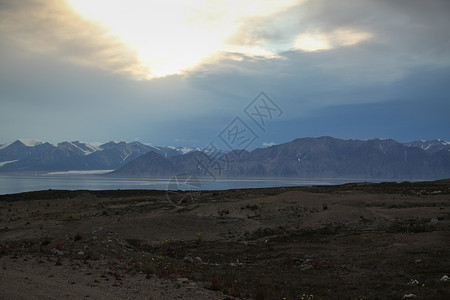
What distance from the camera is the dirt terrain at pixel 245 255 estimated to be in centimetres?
1355

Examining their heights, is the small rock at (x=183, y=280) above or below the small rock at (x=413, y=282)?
above

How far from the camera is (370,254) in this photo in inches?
805

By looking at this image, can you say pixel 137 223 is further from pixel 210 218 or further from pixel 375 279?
pixel 375 279

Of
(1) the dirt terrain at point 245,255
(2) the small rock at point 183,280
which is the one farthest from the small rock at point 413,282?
(2) the small rock at point 183,280

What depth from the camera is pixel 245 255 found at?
77.1 ft

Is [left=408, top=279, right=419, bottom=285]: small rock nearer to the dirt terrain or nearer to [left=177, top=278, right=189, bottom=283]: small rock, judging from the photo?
the dirt terrain

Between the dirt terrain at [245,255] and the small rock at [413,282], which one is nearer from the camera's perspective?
the dirt terrain at [245,255]

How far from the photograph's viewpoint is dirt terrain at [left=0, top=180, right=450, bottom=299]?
44.5ft

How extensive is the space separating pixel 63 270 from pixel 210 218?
2189 cm

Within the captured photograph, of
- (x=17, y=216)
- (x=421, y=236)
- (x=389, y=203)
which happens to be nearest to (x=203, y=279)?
(x=421, y=236)

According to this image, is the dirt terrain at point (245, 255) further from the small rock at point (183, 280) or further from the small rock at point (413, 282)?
the small rock at point (413, 282)

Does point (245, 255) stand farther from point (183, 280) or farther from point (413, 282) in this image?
point (413, 282)

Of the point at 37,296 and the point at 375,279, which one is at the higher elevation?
the point at 37,296

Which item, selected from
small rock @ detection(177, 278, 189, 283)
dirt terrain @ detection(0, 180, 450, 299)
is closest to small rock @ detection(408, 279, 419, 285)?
dirt terrain @ detection(0, 180, 450, 299)
